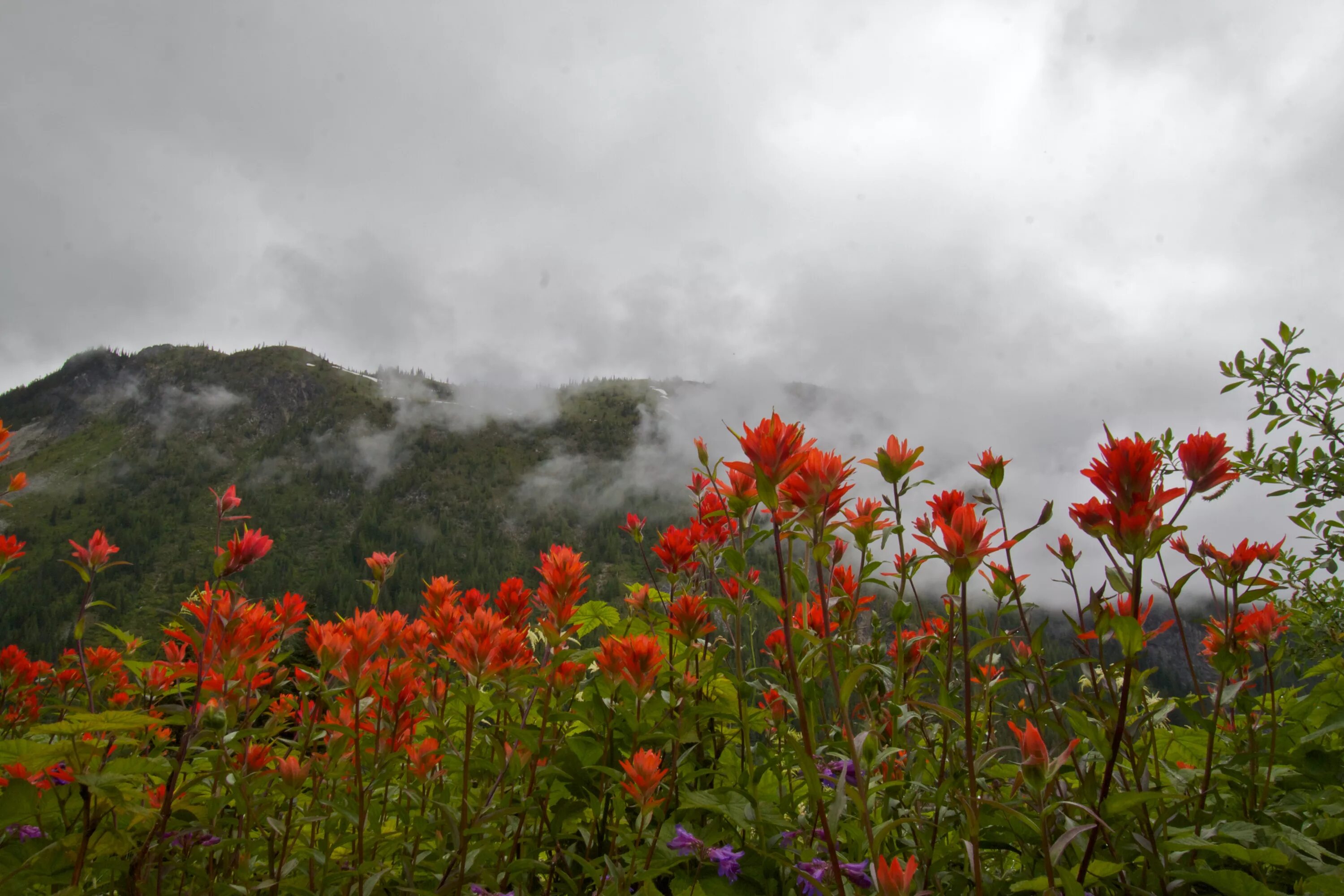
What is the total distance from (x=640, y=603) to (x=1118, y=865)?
194cm

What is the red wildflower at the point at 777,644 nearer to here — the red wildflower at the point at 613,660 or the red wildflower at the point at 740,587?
the red wildflower at the point at 740,587

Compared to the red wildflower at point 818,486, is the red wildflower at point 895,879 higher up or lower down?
lower down

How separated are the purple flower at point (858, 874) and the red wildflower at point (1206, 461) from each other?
3.96 ft

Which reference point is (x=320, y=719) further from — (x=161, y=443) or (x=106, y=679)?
(x=161, y=443)

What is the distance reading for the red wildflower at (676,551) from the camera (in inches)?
112

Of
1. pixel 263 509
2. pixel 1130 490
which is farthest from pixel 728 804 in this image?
pixel 263 509

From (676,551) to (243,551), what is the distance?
1585 millimetres

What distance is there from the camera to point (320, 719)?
8.36 feet

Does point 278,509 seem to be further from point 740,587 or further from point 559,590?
point 740,587

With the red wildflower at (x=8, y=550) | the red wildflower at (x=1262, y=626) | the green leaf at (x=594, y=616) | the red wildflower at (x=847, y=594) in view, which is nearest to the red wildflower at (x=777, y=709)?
the red wildflower at (x=847, y=594)

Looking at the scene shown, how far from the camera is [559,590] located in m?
2.13

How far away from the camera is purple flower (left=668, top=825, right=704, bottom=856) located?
1.79 meters

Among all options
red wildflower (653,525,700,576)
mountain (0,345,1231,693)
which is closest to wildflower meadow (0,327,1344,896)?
red wildflower (653,525,700,576)

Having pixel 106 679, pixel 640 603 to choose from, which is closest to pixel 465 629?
pixel 106 679
